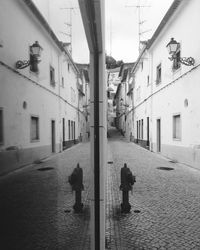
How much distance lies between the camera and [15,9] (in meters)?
0.98

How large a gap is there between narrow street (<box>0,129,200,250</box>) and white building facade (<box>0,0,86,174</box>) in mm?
101

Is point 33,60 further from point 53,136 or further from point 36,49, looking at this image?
point 53,136

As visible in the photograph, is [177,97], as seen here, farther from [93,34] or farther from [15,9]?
[15,9]

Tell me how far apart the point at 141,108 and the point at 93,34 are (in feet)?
58.7

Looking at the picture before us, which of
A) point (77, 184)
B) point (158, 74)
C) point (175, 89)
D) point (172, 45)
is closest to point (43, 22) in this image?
point (77, 184)

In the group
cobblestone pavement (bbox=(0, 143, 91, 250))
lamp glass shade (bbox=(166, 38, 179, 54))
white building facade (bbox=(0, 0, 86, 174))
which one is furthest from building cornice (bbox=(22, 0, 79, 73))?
lamp glass shade (bbox=(166, 38, 179, 54))

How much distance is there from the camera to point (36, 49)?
119 cm

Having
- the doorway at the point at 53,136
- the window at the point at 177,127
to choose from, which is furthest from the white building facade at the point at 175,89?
the doorway at the point at 53,136

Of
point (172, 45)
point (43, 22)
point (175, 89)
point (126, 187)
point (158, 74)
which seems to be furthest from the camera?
point (158, 74)

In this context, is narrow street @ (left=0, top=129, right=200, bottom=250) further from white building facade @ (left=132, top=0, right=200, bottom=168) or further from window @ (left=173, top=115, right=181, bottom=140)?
window @ (left=173, top=115, right=181, bottom=140)

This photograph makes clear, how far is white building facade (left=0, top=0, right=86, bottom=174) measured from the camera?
2.96ft

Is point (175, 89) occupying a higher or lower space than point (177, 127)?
higher

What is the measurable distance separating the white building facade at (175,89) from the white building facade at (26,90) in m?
8.41

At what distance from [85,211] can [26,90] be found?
7.28ft
